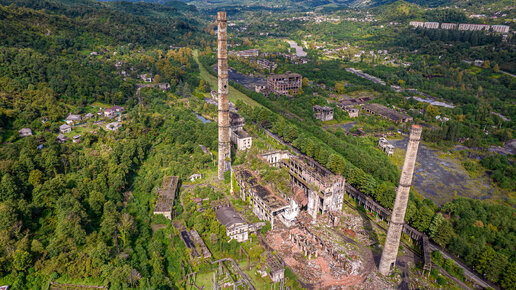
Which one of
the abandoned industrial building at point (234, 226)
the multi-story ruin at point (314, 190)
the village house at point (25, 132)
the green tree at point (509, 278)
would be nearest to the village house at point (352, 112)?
the multi-story ruin at point (314, 190)

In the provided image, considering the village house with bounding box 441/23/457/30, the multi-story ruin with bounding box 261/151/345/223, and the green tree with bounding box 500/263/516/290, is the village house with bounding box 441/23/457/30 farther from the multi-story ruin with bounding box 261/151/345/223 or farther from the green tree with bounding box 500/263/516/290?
the green tree with bounding box 500/263/516/290

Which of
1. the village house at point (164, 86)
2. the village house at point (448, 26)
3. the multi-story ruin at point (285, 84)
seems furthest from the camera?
the village house at point (448, 26)

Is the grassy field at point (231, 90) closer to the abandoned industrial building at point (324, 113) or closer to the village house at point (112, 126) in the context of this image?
the abandoned industrial building at point (324, 113)

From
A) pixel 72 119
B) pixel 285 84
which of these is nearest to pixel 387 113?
pixel 285 84

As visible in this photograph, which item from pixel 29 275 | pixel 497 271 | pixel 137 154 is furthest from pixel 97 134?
pixel 497 271

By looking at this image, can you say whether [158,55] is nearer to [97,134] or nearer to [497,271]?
[97,134]

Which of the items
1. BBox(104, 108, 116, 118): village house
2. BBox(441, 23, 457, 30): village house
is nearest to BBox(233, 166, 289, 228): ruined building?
BBox(104, 108, 116, 118): village house
